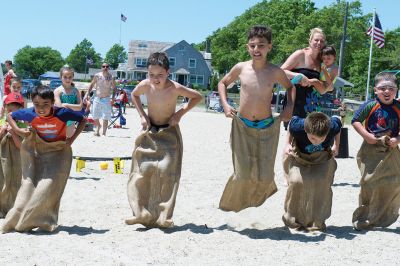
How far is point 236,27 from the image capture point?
292 feet

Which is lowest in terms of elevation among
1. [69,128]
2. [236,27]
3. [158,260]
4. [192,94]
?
[158,260]

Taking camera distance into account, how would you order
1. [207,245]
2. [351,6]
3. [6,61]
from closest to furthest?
[207,245], [6,61], [351,6]

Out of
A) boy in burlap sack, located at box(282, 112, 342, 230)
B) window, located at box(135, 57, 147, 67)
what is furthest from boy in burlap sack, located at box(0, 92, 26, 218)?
window, located at box(135, 57, 147, 67)

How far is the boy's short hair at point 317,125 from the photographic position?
6.04 metres

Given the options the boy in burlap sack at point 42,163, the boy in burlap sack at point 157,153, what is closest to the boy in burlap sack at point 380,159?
the boy in burlap sack at point 157,153

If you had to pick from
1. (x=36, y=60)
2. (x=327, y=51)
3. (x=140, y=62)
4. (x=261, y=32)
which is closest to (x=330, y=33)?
(x=140, y=62)

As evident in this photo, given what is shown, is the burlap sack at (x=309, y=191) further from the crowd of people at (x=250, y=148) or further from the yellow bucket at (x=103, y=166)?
the yellow bucket at (x=103, y=166)

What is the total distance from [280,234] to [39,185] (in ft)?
8.05

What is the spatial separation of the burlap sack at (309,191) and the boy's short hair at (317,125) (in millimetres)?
317

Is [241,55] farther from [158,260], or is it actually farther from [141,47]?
[158,260]

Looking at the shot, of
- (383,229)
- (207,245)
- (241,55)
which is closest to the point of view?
(207,245)

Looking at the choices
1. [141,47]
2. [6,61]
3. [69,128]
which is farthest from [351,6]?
[69,128]

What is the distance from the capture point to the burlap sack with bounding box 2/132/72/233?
578 cm

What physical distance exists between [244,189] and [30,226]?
7.32 ft
